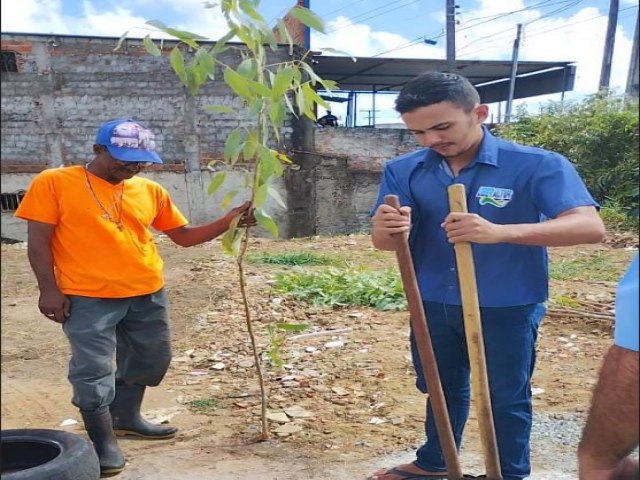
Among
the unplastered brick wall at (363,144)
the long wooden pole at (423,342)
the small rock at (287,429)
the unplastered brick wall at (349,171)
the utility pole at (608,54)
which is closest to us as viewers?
the long wooden pole at (423,342)

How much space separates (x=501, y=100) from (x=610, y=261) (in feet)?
47.1

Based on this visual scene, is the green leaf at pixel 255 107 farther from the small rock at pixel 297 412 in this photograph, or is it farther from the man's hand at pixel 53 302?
the small rock at pixel 297 412

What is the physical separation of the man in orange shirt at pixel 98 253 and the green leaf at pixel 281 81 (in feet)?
1.99

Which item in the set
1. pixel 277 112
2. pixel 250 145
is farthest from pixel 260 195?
pixel 277 112

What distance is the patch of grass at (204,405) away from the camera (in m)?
A: 3.90

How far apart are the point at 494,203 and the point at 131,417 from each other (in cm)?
231

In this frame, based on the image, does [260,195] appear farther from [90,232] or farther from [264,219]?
[90,232]

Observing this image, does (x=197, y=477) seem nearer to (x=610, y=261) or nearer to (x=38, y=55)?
(x=610, y=261)

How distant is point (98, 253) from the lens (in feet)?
9.52

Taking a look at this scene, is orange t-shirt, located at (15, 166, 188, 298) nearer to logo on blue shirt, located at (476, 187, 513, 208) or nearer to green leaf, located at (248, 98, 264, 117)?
green leaf, located at (248, 98, 264, 117)

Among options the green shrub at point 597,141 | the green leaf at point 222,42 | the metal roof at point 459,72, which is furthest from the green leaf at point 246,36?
the metal roof at point 459,72

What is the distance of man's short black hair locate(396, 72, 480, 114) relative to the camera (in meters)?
2.12

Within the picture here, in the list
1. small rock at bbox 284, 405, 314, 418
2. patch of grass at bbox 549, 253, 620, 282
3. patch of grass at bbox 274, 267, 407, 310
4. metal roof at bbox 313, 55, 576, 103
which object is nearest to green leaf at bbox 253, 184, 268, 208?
small rock at bbox 284, 405, 314, 418

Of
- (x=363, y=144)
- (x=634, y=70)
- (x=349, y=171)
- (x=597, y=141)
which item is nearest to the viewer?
(x=634, y=70)
